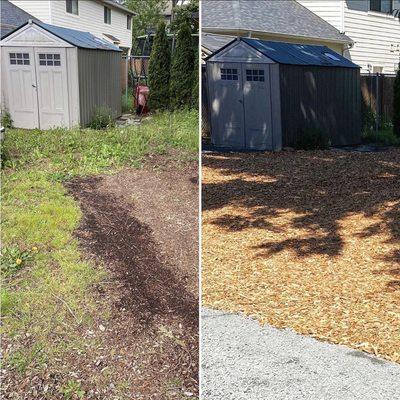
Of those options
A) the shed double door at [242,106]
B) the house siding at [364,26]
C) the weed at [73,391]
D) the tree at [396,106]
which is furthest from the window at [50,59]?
the tree at [396,106]

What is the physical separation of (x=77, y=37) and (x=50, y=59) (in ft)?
0.47

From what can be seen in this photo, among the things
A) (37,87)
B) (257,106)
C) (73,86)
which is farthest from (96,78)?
(257,106)

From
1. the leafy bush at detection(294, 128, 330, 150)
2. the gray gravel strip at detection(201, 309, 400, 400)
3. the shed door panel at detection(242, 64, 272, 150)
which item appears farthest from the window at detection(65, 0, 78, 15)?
the leafy bush at detection(294, 128, 330, 150)

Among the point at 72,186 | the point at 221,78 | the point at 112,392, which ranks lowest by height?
the point at 112,392

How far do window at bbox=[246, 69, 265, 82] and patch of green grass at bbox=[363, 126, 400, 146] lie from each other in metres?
1.22

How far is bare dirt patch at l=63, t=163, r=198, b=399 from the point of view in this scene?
2.40 meters

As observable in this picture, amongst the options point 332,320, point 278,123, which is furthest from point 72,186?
point 278,123

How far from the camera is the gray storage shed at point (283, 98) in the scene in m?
5.57

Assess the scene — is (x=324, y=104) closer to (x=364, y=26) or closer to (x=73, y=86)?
(x=364, y=26)

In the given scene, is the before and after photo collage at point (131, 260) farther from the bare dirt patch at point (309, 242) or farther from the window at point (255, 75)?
the window at point (255, 75)

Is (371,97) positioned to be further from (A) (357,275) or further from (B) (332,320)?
(B) (332,320)

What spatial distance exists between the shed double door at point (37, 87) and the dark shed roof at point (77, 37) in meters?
0.06

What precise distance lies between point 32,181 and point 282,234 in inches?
95.0

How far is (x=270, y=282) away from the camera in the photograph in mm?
4023
